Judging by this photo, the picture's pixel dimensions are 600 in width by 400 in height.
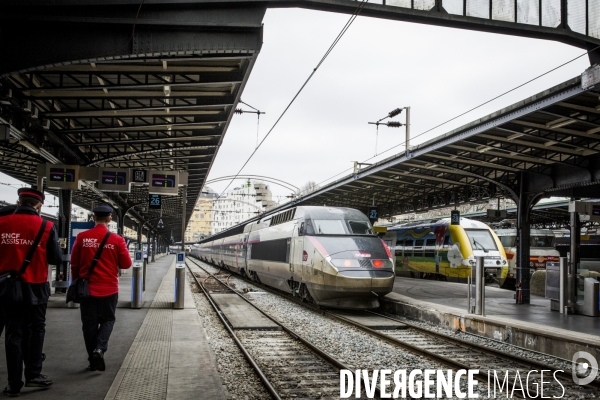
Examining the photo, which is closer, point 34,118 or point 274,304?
point 34,118

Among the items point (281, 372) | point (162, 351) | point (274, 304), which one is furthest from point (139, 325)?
point (274, 304)

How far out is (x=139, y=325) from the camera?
1083 centimetres

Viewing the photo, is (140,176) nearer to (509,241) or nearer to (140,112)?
(140,112)

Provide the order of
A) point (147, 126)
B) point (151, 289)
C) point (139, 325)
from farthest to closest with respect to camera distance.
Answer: point (151, 289) < point (147, 126) < point (139, 325)

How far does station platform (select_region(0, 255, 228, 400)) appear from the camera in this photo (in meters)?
5.77

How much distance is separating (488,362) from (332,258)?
5.60 metres

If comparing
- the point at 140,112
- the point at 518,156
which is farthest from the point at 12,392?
the point at 518,156

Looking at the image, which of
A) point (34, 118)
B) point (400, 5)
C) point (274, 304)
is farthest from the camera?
point (274, 304)

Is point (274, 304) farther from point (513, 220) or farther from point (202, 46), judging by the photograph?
point (513, 220)

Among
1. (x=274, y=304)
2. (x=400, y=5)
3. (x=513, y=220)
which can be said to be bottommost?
(x=274, y=304)

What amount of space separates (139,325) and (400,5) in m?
7.36

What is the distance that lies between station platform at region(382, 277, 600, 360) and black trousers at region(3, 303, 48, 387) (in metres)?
7.59

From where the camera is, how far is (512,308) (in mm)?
14359

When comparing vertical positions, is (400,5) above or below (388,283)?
above
